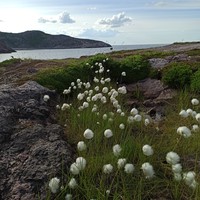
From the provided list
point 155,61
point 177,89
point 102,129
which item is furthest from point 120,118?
point 155,61

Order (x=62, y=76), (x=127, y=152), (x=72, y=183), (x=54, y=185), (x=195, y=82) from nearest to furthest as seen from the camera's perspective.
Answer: (x=54, y=185), (x=72, y=183), (x=127, y=152), (x=195, y=82), (x=62, y=76)

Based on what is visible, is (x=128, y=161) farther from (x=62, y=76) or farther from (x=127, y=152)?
(x=62, y=76)

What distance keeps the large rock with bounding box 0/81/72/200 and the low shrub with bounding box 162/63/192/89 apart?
210 inches

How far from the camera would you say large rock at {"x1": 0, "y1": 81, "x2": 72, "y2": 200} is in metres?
5.27

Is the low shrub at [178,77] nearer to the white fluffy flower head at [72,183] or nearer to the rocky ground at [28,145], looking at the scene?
the rocky ground at [28,145]

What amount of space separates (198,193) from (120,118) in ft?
10.5

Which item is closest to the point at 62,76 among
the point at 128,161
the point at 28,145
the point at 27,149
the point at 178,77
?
the point at 178,77

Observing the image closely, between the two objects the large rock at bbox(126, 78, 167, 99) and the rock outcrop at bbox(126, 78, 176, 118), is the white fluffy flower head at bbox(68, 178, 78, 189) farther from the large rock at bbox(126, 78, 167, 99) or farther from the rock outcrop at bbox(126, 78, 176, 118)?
the large rock at bbox(126, 78, 167, 99)

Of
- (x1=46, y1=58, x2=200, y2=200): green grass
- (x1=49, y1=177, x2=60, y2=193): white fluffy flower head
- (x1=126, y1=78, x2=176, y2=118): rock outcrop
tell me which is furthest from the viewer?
(x1=126, y1=78, x2=176, y2=118): rock outcrop

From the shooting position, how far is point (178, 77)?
12.2 meters

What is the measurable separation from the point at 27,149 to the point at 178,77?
7.22 metres

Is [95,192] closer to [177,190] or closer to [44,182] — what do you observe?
[44,182]

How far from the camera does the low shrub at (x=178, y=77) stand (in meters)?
12.1

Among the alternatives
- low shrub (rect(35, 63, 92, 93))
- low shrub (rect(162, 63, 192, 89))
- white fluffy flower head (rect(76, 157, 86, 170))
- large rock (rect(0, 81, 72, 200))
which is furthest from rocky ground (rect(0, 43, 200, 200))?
low shrub (rect(162, 63, 192, 89))
